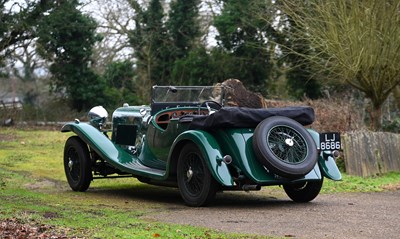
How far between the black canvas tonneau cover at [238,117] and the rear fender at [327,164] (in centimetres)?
39

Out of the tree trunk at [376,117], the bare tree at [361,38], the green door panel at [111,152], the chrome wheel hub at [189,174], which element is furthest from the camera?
the tree trunk at [376,117]

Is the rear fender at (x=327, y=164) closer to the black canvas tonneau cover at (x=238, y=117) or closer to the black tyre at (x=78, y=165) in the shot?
the black canvas tonneau cover at (x=238, y=117)

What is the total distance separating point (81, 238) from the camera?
276 inches

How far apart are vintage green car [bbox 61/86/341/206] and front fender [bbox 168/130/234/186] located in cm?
1

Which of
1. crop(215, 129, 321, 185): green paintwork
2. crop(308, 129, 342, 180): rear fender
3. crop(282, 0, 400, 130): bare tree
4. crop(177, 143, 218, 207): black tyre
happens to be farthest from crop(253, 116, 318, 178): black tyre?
crop(282, 0, 400, 130): bare tree

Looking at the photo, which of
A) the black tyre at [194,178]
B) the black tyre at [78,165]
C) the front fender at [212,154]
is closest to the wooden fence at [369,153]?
the black tyre at [78,165]

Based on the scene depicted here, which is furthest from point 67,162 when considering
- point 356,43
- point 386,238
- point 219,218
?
point 356,43

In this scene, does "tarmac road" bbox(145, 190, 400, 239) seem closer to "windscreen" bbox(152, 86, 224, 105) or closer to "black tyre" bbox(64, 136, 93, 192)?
"windscreen" bbox(152, 86, 224, 105)

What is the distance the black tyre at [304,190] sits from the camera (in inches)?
418

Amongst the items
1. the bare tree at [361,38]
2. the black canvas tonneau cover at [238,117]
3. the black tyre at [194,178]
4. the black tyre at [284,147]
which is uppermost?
the bare tree at [361,38]

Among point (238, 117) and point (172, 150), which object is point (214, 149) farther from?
point (172, 150)

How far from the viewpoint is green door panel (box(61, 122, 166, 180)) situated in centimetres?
1116

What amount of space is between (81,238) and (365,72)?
16.1m

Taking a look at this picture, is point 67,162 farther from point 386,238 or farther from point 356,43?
point 356,43
